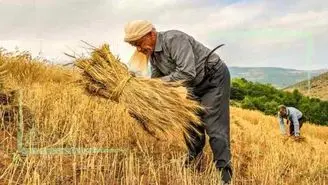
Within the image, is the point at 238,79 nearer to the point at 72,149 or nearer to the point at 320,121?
the point at 320,121

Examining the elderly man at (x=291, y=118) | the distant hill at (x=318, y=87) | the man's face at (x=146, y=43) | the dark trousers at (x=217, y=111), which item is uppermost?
the man's face at (x=146, y=43)

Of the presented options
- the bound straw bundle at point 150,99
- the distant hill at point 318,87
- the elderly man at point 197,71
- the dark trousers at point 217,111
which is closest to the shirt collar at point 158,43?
the elderly man at point 197,71

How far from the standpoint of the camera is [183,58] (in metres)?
5.26

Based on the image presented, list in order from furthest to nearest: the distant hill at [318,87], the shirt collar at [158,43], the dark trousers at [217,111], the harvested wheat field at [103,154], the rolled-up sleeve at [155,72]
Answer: the distant hill at [318,87] < the rolled-up sleeve at [155,72] < the dark trousers at [217,111] < the shirt collar at [158,43] < the harvested wheat field at [103,154]

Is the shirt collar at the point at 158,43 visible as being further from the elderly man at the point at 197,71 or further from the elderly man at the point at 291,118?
the elderly man at the point at 291,118

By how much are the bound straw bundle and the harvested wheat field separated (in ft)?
0.88

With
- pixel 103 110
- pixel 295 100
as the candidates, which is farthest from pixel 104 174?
pixel 295 100

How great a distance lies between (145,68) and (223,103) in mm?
798

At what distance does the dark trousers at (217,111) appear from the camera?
5.53 meters

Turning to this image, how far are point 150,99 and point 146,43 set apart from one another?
507 millimetres

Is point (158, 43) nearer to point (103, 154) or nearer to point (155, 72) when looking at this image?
point (155, 72)

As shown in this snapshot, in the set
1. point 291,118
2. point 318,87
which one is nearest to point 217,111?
point 291,118

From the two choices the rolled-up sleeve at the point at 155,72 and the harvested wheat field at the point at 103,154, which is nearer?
the harvested wheat field at the point at 103,154

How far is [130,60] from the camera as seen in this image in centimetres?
543
